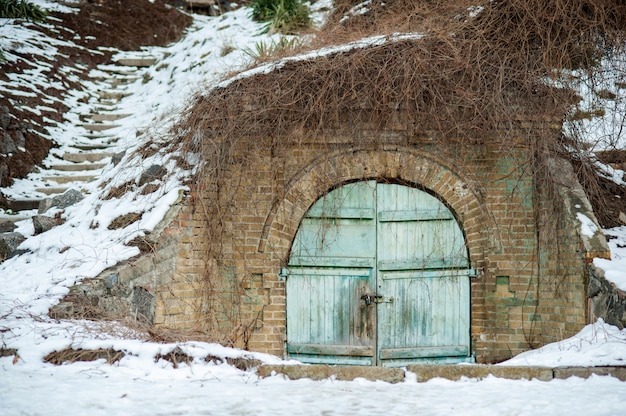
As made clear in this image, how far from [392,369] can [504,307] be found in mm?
2542

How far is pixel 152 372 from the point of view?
5000 millimetres

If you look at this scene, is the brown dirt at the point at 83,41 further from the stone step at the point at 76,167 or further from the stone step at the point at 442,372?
the stone step at the point at 442,372

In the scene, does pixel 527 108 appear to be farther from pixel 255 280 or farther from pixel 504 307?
pixel 255 280

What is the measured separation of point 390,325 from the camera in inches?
291

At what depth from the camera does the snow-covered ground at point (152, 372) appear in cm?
426

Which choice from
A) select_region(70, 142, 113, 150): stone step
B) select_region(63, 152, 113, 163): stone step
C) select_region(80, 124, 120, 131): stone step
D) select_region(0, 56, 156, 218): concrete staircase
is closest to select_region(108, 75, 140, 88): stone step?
select_region(0, 56, 156, 218): concrete staircase

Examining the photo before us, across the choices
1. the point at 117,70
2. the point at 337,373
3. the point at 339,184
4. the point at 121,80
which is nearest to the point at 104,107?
the point at 121,80

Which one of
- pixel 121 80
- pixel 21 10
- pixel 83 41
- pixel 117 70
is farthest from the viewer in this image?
pixel 83 41

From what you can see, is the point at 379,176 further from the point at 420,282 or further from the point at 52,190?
the point at 52,190

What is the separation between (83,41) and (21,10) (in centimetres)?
128

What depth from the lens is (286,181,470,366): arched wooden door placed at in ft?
24.1

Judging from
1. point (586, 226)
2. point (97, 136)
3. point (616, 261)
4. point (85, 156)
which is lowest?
point (616, 261)

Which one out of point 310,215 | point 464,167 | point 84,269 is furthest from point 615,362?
point 84,269

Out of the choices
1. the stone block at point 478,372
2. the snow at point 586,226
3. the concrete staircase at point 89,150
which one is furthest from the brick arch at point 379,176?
the concrete staircase at point 89,150
